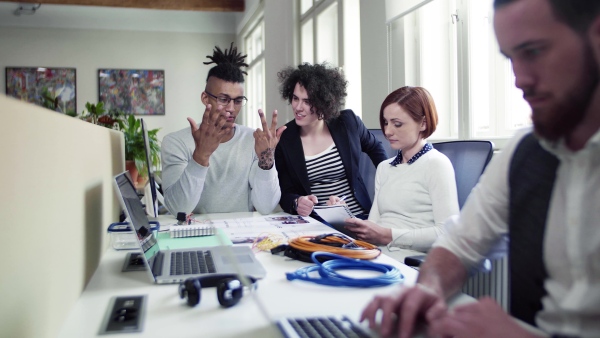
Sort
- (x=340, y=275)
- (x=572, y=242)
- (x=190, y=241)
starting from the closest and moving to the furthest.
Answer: (x=572, y=242) < (x=340, y=275) < (x=190, y=241)

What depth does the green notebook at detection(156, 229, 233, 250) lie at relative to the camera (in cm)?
149

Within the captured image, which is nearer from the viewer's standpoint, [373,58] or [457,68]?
[457,68]

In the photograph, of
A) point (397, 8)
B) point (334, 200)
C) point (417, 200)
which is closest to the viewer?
point (417, 200)

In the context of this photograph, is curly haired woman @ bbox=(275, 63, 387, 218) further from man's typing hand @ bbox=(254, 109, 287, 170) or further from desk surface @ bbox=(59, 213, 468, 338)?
desk surface @ bbox=(59, 213, 468, 338)

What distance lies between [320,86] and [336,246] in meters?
1.57

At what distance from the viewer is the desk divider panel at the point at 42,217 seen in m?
0.61

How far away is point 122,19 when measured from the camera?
8.03 metres

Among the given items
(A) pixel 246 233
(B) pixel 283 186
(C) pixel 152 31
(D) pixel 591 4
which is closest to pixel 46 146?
(D) pixel 591 4

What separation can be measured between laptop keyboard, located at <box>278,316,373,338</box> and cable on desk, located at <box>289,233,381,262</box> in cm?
46

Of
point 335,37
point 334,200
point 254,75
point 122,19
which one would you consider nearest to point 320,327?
point 334,200

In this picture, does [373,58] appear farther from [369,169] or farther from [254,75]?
[254,75]

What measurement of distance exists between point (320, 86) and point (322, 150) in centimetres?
38

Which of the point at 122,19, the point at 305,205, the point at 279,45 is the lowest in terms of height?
the point at 305,205

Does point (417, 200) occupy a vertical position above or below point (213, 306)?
above
